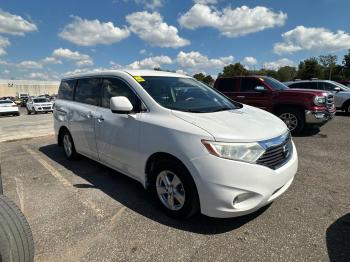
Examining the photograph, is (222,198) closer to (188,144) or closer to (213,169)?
(213,169)

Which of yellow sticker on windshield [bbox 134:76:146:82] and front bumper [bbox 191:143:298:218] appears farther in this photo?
yellow sticker on windshield [bbox 134:76:146:82]

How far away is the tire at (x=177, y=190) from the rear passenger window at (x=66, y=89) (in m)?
3.02

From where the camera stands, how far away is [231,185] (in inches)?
106

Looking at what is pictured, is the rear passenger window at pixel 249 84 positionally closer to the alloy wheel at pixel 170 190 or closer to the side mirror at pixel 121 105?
the side mirror at pixel 121 105

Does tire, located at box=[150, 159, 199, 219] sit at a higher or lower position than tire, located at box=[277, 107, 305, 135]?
Answer: lower

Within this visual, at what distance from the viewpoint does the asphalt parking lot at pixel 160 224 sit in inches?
104

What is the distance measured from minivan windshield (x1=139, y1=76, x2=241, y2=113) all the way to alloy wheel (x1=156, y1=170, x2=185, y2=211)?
0.84 meters

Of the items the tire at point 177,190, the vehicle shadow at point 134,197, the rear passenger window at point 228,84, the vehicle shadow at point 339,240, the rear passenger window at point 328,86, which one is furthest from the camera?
the rear passenger window at point 328,86

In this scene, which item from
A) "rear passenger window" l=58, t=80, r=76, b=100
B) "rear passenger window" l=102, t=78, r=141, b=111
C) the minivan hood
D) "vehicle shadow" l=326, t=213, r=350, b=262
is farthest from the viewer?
"rear passenger window" l=58, t=80, r=76, b=100

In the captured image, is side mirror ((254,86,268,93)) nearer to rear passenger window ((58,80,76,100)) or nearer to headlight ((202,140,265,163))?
rear passenger window ((58,80,76,100))

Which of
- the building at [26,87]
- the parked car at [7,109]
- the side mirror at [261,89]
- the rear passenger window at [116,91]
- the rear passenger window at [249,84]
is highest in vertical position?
the building at [26,87]

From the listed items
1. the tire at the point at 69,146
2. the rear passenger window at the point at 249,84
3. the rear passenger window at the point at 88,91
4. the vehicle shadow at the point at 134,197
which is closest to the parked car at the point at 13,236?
the vehicle shadow at the point at 134,197

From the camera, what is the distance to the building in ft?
295

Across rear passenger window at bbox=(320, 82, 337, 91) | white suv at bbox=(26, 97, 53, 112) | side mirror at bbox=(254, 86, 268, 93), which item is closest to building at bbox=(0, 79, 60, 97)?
white suv at bbox=(26, 97, 53, 112)
